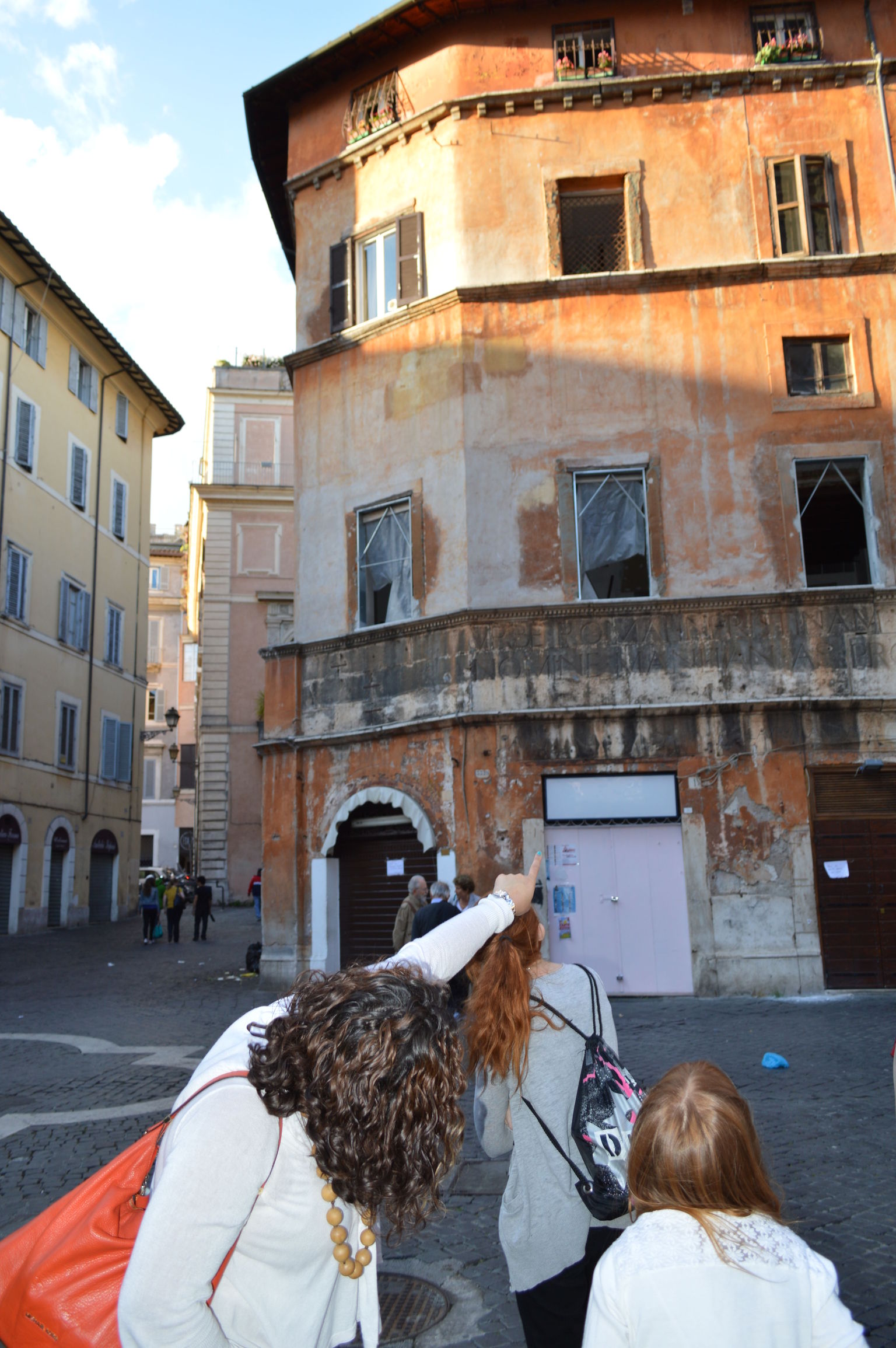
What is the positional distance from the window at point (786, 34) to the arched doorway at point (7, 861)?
21908 mm

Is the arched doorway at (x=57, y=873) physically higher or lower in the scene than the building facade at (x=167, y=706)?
lower

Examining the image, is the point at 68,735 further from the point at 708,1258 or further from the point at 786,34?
the point at 708,1258

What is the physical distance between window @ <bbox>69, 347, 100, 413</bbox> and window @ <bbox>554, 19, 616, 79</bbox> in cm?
1890

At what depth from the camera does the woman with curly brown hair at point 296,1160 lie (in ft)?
5.58

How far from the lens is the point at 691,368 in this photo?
14391mm

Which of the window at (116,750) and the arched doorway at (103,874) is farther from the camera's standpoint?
the window at (116,750)

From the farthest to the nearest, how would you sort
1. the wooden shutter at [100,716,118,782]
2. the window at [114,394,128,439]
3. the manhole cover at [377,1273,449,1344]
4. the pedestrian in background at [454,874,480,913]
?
the window at [114,394,128,439] → the wooden shutter at [100,716,118,782] → the pedestrian in background at [454,874,480,913] → the manhole cover at [377,1273,449,1344]

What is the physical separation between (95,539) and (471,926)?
3061 cm

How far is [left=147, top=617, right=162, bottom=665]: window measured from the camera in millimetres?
59375

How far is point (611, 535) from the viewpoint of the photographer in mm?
14266

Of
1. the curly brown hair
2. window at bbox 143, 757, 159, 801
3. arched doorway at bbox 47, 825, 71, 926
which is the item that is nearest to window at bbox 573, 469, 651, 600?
the curly brown hair

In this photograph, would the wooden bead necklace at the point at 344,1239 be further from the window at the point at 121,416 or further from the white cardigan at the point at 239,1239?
the window at the point at 121,416

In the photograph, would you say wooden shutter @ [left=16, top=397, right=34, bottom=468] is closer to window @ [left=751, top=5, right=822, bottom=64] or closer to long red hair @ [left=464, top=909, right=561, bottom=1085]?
window @ [left=751, top=5, right=822, bottom=64]

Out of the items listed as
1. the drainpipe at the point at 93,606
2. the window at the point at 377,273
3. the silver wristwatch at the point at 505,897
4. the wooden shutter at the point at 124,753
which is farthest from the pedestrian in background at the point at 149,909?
the silver wristwatch at the point at 505,897
